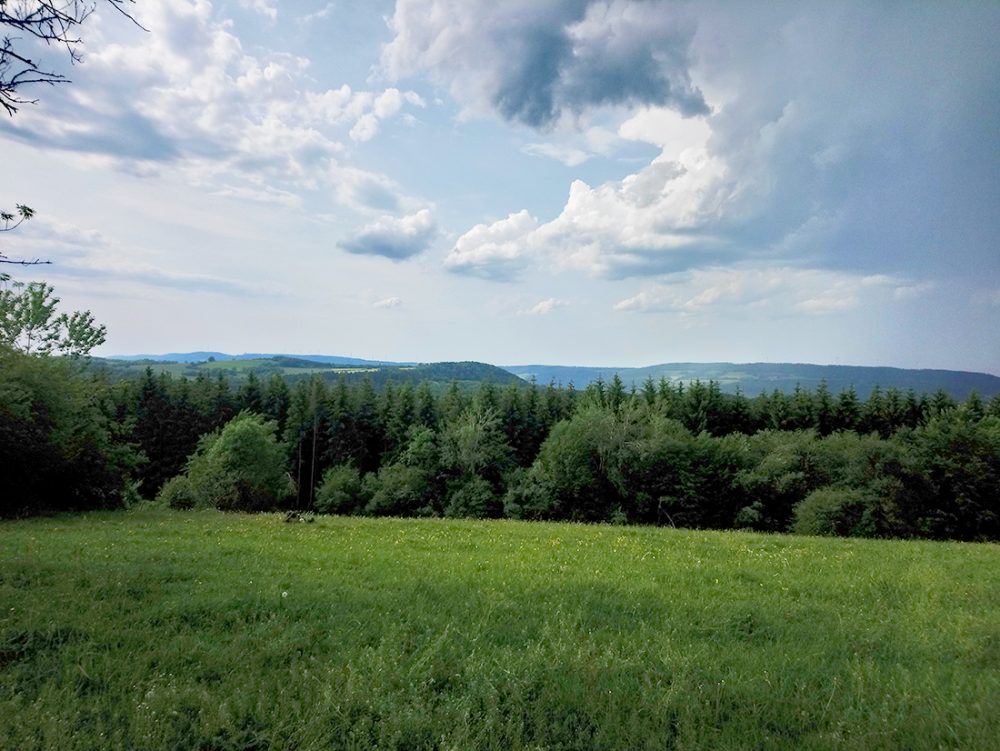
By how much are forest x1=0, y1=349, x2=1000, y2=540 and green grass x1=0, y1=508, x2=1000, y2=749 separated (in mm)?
15102

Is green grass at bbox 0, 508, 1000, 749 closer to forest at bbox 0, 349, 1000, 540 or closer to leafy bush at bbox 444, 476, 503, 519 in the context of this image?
forest at bbox 0, 349, 1000, 540

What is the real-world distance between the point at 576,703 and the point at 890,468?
145 ft

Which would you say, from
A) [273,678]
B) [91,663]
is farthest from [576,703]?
[91,663]

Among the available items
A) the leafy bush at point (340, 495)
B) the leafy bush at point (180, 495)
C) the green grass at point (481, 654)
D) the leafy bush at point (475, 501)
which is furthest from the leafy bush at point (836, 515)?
the leafy bush at point (340, 495)

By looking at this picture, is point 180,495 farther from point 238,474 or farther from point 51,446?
point 51,446

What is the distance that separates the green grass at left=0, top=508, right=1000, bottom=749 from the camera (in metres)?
5.43

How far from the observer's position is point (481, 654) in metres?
6.91

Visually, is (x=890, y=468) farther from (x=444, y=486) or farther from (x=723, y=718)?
(x=723, y=718)

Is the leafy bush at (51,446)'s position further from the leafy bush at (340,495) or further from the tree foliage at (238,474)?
the leafy bush at (340,495)

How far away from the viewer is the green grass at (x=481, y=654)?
5.43 meters

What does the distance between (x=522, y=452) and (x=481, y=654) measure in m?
60.9

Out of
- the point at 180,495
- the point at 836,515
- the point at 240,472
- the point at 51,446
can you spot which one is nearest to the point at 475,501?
the point at 240,472

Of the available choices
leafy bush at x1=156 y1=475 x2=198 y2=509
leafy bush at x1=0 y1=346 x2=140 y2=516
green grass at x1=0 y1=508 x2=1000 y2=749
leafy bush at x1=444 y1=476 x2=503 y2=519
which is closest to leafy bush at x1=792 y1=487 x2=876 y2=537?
leafy bush at x1=444 y1=476 x2=503 y2=519

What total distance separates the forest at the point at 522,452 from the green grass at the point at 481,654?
1510 cm
